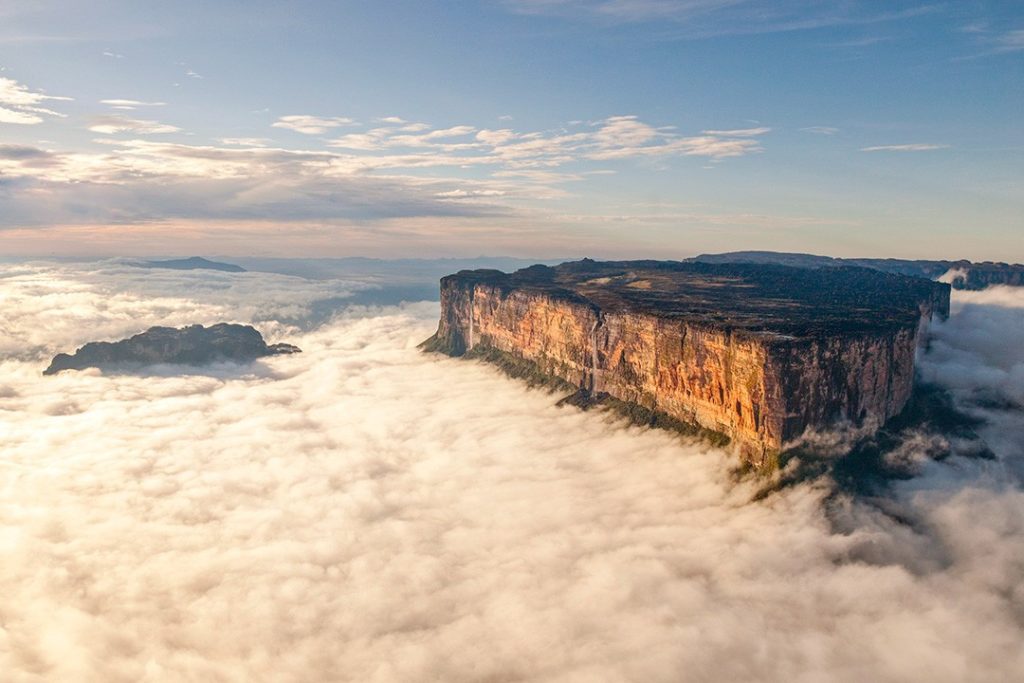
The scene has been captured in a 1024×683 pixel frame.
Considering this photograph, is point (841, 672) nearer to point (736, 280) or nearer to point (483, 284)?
point (736, 280)

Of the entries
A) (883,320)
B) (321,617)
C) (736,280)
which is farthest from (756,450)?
(736,280)

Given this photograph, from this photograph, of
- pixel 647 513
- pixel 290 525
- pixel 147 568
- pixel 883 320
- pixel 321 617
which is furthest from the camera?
pixel 883 320

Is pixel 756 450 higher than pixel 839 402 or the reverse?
the reverse

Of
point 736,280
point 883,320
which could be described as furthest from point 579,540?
point 736,280

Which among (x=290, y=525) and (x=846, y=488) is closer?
(x=846, y=488)

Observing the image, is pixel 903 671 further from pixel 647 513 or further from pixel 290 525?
pixel 290 525

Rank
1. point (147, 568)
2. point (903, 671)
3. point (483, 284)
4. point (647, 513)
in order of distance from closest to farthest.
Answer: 1. point (903, 671)
2. point (147, 568)
3. point (647, 513)
4. point (483, 284)

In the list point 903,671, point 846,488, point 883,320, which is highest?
point 883,320
